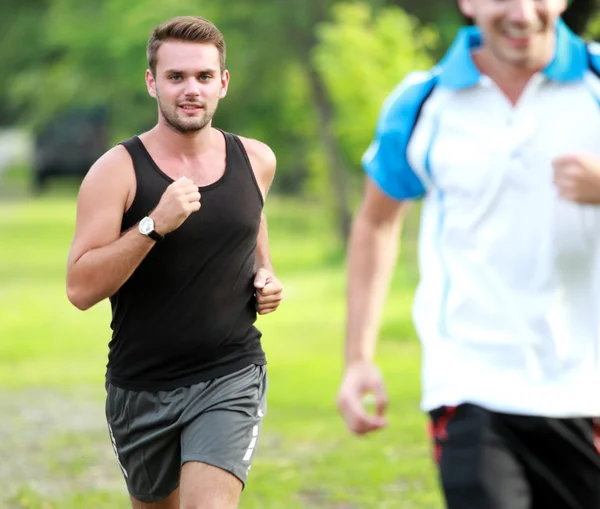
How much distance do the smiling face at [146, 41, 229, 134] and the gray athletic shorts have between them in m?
0.94

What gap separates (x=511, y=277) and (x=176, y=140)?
186 cm

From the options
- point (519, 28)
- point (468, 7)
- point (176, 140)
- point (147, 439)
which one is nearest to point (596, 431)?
point (519, 28)

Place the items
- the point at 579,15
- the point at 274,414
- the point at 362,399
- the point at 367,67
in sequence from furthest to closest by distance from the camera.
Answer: the point at 367,67 < the point at 274,414 < the point at 579,15 < the point at 362,399

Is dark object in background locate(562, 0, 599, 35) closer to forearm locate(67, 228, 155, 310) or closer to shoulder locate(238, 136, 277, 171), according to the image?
shoulder locate(238, 136, 277, 171)

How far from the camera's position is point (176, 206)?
4957mm

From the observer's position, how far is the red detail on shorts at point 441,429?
13.1 feet

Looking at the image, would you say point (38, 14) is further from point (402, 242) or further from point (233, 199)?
point (233, 199)

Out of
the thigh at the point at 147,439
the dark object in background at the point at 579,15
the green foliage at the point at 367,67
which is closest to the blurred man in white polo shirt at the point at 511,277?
the thigh at the point at 147,439

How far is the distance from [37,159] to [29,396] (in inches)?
1997

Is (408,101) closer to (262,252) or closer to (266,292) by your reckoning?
(266,292)

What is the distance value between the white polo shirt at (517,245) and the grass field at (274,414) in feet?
16.2

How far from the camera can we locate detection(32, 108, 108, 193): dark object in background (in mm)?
64500

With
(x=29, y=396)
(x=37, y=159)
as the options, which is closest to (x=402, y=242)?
(x=29, y=396)

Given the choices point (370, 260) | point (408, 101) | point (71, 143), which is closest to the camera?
point (408, 101)
